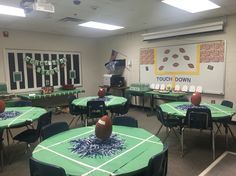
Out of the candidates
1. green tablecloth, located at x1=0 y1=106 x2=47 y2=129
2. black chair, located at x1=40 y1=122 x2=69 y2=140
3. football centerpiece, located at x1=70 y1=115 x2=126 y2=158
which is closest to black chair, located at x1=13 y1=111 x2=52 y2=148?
green tablecloth, located at x1=0 y1=106 x2=47 y2=129

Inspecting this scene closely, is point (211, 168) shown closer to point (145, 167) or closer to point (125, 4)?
point (145, 167)

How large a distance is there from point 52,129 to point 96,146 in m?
0.75

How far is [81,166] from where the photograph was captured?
155 centimetres

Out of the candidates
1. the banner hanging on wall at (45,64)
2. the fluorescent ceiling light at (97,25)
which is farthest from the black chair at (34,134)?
the banner hanging on wall at (45,64)

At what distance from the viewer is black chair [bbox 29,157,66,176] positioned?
1425 mm

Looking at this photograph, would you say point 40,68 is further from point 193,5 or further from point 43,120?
point 193,5

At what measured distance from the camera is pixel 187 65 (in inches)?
221

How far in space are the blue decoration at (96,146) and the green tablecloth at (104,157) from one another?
5 cm

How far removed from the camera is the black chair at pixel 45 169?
1.43m

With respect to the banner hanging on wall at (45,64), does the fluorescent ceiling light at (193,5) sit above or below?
above

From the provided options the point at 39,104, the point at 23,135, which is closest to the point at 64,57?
the point at 39,104

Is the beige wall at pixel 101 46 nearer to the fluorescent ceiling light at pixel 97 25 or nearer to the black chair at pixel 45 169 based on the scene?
the fluorescent ceiling light at pixel 97 25

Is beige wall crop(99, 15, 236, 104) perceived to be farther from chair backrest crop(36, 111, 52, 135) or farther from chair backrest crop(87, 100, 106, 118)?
chair backrest crop(36, 111, 52, 135)

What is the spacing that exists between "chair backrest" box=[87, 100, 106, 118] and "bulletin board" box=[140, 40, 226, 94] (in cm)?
282
